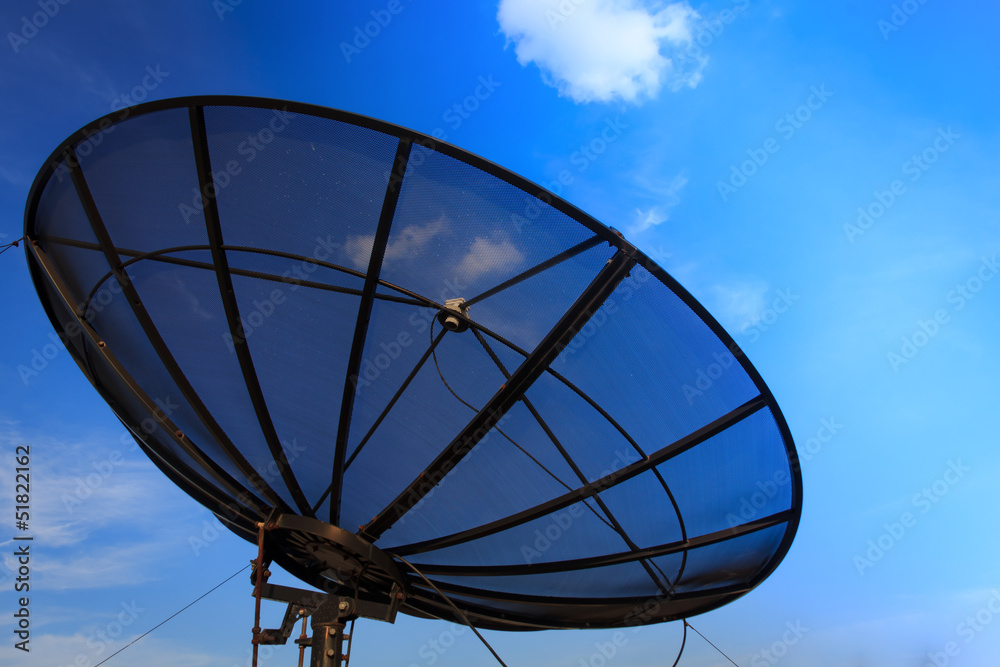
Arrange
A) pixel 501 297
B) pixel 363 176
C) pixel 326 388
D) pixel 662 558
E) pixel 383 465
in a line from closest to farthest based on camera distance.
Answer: pixel 363 176 < pixel 501 297 < pixel 326 388 < pixel 383 465 < pixel 662 558

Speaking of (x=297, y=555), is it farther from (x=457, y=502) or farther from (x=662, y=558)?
(x=662, y=558)

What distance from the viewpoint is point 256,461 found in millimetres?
7441

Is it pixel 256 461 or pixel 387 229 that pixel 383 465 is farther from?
pixel 387 229

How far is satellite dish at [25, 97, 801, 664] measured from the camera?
5457mm

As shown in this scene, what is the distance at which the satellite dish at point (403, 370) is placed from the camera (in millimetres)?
5457

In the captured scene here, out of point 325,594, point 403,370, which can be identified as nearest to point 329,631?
point 325,594

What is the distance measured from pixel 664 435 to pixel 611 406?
77 centimetres

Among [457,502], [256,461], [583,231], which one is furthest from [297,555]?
[583,231]

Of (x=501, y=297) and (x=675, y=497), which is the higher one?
(x=501, y=297)

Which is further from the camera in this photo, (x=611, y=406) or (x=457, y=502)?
(x=457, y=502)

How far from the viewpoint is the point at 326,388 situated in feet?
22.5

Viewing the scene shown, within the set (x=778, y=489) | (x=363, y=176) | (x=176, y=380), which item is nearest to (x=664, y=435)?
(x=778, y=489)

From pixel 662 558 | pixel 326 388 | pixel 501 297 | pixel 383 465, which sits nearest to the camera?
pixel 501 297

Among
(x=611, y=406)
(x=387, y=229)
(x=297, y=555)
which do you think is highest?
(x=387, y=229)
